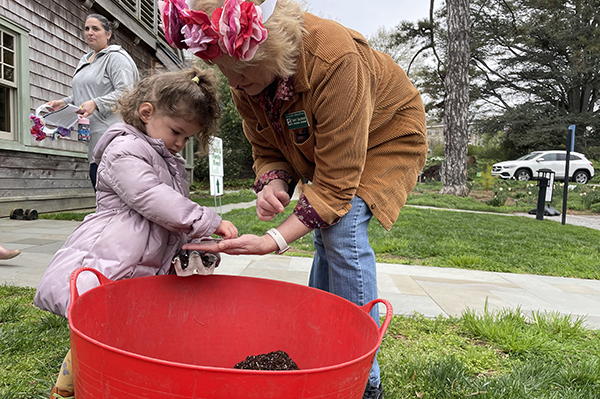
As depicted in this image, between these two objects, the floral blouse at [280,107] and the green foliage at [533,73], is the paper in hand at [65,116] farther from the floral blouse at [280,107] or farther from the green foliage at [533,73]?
the green foliage at [533,73]

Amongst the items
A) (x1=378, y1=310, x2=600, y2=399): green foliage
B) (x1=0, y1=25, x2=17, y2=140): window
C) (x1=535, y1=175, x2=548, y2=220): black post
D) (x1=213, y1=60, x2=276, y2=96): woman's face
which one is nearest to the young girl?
(x1=213, y1=60, x2=276, y2=96): woman's face

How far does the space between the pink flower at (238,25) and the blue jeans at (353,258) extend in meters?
0.63

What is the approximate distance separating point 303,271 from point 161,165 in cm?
194

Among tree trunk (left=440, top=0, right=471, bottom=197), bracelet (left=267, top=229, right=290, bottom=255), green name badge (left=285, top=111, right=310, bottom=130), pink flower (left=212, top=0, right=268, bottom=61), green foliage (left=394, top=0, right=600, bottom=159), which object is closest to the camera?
pink flower (left=212, top=0, right=268, bottom=61)

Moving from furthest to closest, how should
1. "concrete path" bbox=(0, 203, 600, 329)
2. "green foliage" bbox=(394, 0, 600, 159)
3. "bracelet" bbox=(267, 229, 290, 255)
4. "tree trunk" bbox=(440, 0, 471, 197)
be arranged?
"green foliage" bbox=(394, 0, 600, 159)
"tree trunk" bbox=(440, 0, 471, 197)
"concrete path" bbox=(0, 203, 600, 329)
"bracelet" bbox=(267, 229, 290, 255)

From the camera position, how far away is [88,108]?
275 cm

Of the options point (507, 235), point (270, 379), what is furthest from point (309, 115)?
point (507, 235)

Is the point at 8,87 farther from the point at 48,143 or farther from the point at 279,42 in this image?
the point at 279,42

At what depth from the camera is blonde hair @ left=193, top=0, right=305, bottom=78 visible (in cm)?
116

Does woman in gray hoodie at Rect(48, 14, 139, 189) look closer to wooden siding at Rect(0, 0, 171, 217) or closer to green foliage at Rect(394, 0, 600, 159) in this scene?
wooden siding at Rect(0, 0, 171, 217)

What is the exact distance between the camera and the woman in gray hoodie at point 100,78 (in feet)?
9.43

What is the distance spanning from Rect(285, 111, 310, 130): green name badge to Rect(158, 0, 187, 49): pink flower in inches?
15.8

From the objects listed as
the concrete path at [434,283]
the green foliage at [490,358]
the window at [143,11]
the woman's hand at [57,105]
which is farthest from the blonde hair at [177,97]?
the window at [143,11]

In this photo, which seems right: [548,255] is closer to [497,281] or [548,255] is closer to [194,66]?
[497,281]
